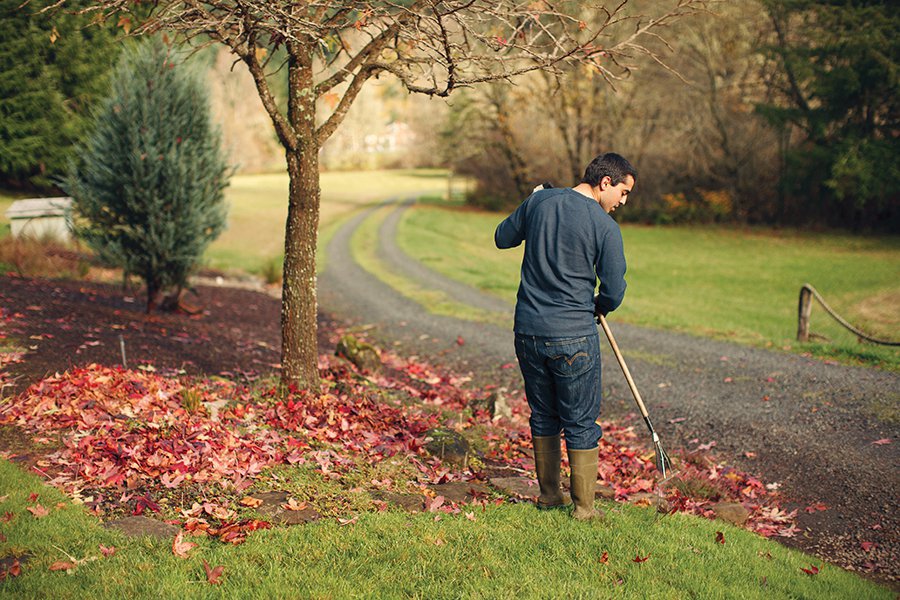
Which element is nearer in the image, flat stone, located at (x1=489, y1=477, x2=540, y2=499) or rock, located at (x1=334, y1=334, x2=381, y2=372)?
flat stone, located at (x1=489, y1=477, x2=540, y2=499)

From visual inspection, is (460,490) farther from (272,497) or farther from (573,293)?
(573,293)

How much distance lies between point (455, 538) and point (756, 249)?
2954 cm

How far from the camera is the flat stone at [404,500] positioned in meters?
5.14

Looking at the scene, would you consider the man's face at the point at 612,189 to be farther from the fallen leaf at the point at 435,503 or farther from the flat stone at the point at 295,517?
the flat stone at the point at 295,517

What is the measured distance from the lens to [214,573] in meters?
3.90

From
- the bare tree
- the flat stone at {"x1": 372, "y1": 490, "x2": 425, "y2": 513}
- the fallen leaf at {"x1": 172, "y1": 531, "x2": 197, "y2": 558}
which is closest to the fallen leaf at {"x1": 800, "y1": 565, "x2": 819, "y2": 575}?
the flat stone at {"x1": 372, "y1": 490, "x2": 425, "y2": 513}

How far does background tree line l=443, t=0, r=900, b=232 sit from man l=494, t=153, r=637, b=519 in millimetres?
23034

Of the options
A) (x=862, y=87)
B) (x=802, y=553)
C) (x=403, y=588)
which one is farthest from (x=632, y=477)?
(x=862, y=87)

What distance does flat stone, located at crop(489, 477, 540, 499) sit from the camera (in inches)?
221

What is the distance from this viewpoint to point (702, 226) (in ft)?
121

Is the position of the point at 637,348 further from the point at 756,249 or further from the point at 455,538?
the point at 756,249

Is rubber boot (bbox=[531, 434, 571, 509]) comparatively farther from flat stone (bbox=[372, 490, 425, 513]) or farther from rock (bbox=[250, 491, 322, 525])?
rock (bbox=[250, 491, 322, 525])

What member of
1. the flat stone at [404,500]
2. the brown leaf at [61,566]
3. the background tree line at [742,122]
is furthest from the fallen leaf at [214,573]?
the background tree line at [742,122]

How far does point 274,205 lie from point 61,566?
43.5m
